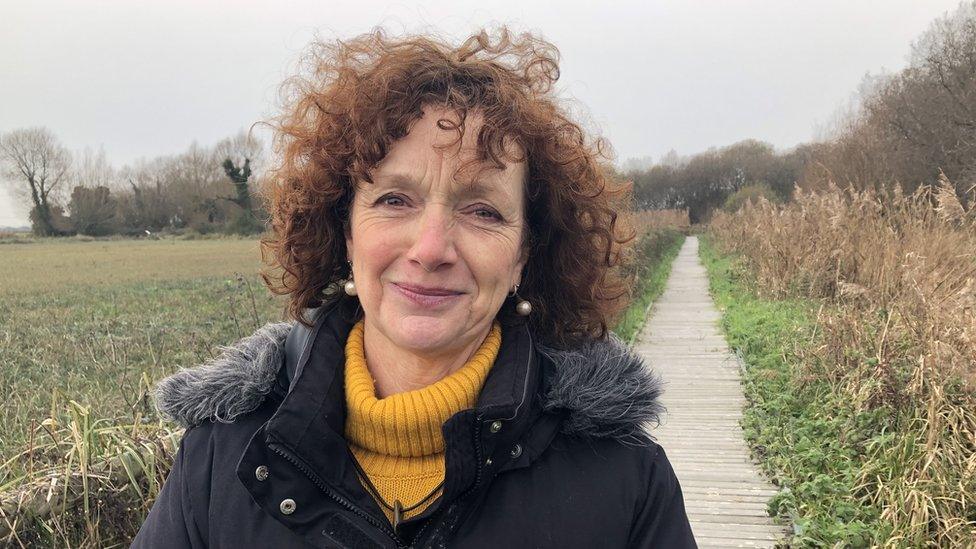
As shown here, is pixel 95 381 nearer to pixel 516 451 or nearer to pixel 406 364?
pixel 406 364

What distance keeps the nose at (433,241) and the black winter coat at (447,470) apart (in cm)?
27

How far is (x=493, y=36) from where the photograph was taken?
1.57m

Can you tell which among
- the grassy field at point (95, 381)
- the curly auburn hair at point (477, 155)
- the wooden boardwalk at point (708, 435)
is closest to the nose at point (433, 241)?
the curly auburn hair at point (477, 155)

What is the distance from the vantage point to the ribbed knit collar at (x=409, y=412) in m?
1.39

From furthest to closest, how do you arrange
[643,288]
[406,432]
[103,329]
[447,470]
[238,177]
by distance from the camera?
[238,177] < [643,288] < [103,329] < [406,432] < [447,470]

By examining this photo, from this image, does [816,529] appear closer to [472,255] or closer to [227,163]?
[472,255]

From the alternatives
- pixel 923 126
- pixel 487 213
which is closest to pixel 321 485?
pixel 487 213

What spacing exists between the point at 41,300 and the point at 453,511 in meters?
13.3

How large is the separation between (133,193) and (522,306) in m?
57.8

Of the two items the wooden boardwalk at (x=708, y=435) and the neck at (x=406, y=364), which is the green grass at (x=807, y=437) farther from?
the neck at (x=406, y=364)

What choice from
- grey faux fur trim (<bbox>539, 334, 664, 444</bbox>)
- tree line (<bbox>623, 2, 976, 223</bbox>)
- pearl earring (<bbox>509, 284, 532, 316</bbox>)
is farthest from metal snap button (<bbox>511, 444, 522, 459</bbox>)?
tree line (<bbox>623, 2, 976, 223</bbox>)

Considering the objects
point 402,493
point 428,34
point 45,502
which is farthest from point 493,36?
point 45,502

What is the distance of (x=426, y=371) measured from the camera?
4.93ft

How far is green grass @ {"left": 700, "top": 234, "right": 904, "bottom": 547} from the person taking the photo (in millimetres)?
3871
